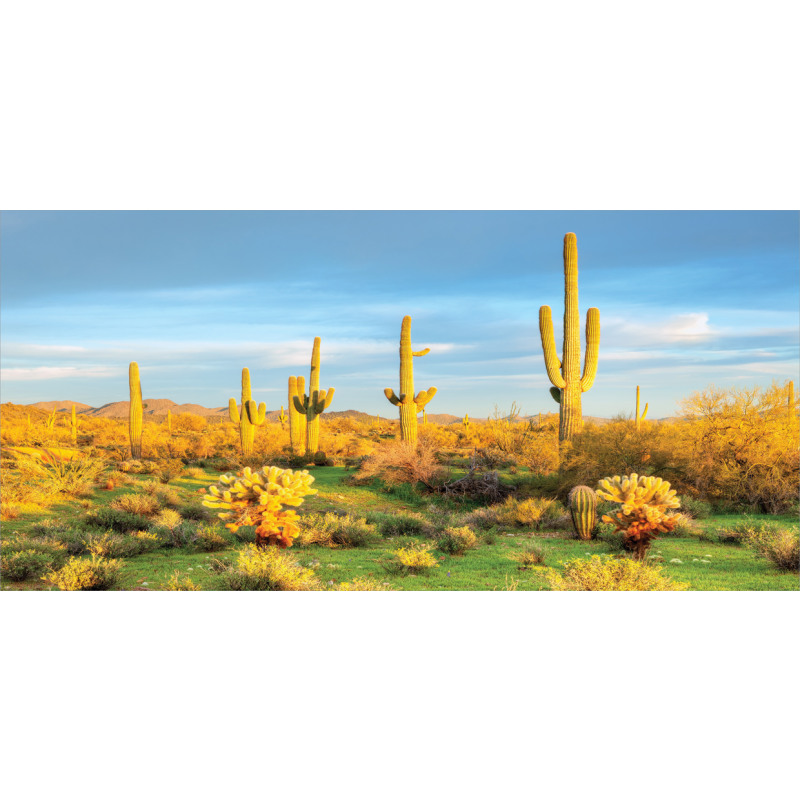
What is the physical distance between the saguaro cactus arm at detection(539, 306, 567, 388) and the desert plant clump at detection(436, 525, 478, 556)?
24.4 feet

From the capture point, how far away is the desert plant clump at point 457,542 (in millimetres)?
7945

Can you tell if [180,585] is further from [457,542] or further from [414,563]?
[457,542]

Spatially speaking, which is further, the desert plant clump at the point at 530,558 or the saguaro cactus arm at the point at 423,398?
the saguaro cactus arm at the point at 423,398

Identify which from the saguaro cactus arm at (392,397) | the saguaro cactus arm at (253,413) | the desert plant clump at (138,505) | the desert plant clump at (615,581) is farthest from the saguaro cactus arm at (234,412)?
the desert plant clump at (615,581)

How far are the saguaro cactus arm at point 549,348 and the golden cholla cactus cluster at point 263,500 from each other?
9.51 metres

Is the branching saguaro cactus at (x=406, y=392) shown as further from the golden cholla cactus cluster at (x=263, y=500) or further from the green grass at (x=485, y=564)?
the golden cholla cactus cluster at (x=263, y=500)

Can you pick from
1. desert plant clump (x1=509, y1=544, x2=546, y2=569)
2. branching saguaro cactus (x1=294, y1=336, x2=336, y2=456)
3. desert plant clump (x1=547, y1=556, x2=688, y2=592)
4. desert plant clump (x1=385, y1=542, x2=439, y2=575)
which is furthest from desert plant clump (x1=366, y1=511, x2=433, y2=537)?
branching saguaro cactus (x1=294, y1=336, x2=336, y2=456)

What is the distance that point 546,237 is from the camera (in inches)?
358

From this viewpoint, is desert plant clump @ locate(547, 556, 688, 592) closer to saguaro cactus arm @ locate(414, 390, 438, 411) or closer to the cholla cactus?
the cholla cactus

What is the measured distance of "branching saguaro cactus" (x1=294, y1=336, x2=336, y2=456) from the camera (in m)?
19.5

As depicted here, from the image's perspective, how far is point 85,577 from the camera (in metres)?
5.93

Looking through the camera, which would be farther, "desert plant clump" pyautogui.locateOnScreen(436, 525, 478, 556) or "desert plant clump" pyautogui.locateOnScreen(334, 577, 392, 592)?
"desert plant clump" pyautogui.locateOnScreen(436, 525, 478, 556)
